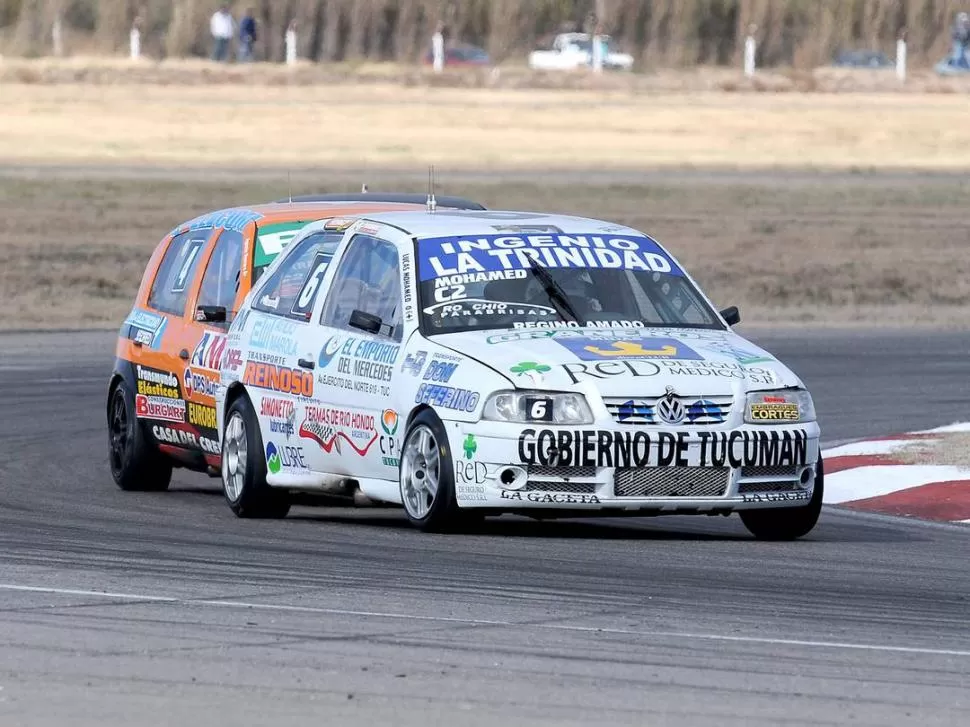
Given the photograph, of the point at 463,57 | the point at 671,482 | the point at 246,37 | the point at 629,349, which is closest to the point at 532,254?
the point at 629,349

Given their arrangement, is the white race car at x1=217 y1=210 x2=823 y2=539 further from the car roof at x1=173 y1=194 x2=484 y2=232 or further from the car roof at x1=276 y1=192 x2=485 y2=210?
the car roof at x1=276 y1=192 x2=485 y2=210

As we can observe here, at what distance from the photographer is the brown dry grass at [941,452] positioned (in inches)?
508

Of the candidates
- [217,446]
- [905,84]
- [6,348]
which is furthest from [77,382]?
[905,84]

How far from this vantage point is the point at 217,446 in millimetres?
11781

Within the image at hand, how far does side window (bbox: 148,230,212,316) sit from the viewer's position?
1268 centimetres

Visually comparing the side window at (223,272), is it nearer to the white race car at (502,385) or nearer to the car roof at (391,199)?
the white race car at (502,385)

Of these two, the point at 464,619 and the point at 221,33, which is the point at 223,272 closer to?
the point at 464,619

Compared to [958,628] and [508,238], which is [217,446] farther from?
[958,628]

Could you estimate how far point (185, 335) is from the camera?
486 inches

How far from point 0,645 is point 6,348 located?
13083 mm

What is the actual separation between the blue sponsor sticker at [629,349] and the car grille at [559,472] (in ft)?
1.53

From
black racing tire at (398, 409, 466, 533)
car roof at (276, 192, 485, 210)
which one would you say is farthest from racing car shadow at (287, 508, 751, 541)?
car roof at (276, 192, 485, 210)

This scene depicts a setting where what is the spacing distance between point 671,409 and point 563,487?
540 mm

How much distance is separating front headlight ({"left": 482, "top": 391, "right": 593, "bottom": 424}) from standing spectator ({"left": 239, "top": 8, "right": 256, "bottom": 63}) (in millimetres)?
48450
